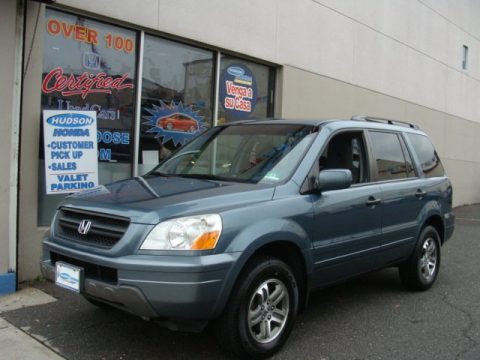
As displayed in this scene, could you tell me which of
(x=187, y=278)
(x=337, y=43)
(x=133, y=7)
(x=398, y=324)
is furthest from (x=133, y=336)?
(x=337, y=43)

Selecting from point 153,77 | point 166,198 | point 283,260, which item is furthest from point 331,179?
point 153,77

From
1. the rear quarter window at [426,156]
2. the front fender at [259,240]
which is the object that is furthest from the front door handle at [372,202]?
the rear quarter window at [426,156]

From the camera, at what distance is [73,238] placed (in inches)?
149

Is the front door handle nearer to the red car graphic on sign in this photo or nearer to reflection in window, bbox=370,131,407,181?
reflection in window, bbox=370,131,407,181

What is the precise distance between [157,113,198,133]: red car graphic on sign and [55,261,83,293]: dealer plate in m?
3.97

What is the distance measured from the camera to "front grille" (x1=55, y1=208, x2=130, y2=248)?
3.47m

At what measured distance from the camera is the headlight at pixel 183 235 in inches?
130

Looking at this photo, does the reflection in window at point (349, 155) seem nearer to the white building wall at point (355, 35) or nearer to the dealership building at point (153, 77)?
the dealership building at point (153, 77)

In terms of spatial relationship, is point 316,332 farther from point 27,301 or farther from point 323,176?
point 27,301

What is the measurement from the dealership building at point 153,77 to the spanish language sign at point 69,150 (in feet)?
0.04

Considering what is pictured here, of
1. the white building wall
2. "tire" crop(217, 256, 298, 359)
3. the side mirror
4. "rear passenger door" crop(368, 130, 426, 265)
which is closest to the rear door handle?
"rear passenger door" crop(368, 130, 426, 265)

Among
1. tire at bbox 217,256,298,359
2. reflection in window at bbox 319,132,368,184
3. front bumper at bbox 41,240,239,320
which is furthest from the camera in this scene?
reflection in window at bbox 319,132,368,184

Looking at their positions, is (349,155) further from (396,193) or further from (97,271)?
(97,271)

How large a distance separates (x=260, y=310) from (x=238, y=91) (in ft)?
18.4
